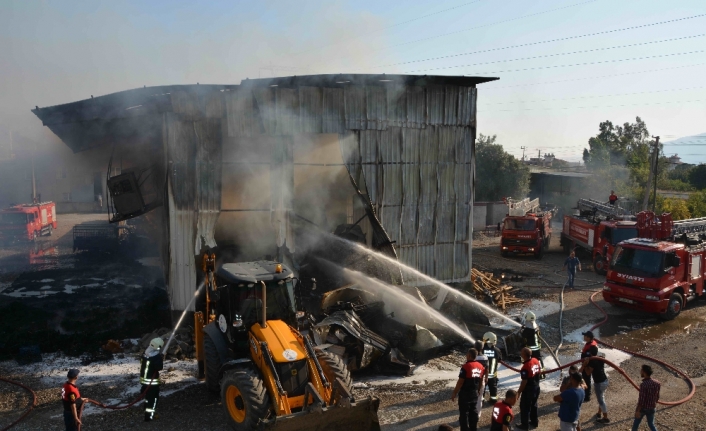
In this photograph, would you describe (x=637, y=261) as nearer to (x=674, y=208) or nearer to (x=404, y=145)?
(x=404, y=145)

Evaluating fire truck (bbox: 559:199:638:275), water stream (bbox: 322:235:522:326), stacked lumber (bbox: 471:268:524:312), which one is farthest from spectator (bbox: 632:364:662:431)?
fire truck (bbox: 559:199:638:275)

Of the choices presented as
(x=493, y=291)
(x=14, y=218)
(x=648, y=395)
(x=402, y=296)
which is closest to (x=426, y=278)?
(x=493, y=291)

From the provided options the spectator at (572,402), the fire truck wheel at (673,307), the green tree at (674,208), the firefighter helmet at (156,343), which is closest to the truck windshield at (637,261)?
the fire truck wheel at (673,307)

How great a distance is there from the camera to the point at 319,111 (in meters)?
14.1

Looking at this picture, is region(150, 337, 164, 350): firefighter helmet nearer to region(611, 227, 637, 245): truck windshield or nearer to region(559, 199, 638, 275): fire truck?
region(559, 199, 638, 275): fire truck

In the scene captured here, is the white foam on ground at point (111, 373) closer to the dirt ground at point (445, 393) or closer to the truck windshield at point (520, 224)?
the dirt ground at point (445, 393)

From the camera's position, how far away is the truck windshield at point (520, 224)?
982 inches

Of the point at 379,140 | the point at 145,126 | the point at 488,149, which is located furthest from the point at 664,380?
the point at 488,149

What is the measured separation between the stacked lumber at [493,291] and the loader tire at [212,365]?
9.60m

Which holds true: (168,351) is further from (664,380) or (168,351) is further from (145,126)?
(664,380)

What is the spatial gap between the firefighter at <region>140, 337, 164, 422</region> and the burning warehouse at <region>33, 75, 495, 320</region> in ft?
15.9

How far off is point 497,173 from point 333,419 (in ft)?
124

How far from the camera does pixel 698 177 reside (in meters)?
51.9

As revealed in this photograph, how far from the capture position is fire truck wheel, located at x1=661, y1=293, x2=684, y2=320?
14.9 metres
